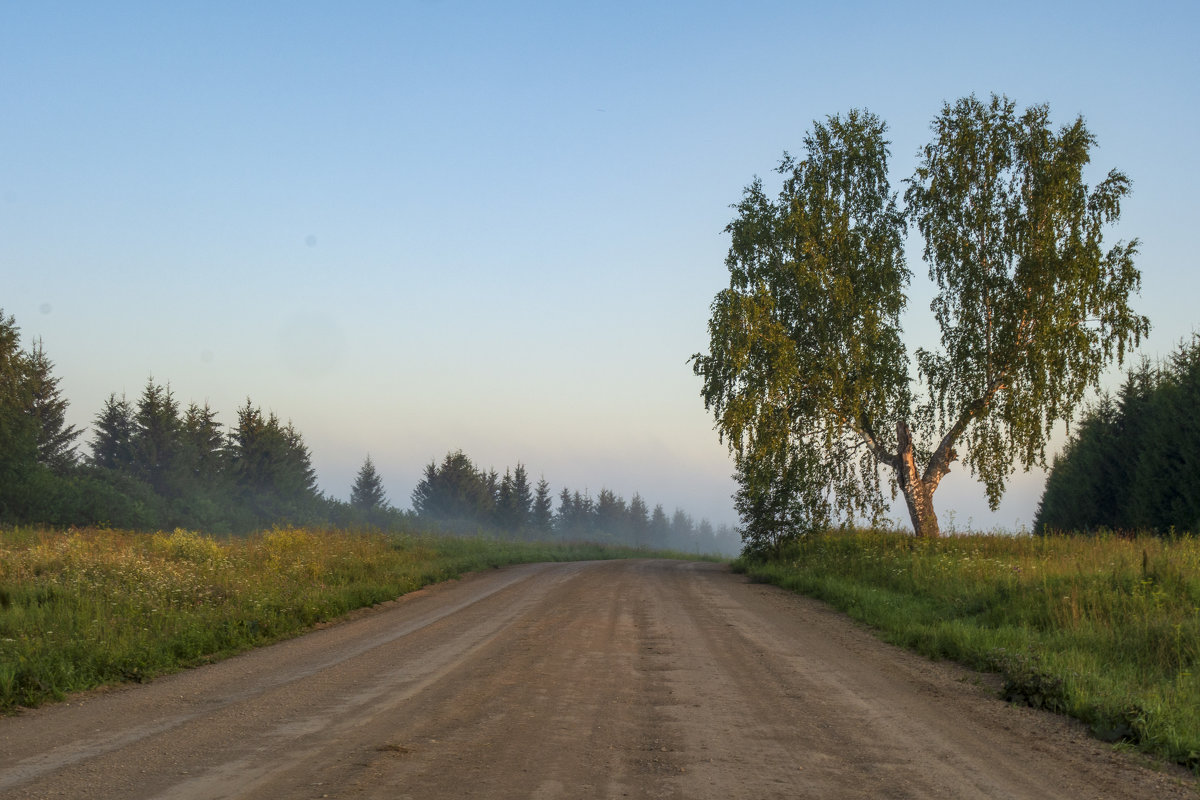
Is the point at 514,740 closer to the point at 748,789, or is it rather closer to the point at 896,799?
the point at 748,789

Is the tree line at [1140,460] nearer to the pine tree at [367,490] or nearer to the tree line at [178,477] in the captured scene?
the tree line at [178,477]

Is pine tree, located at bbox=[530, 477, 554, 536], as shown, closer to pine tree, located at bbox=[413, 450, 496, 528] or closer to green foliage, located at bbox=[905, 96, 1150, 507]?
pine tree, located at bbox=[413, 450, 496, 528]

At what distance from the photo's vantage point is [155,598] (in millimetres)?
12188

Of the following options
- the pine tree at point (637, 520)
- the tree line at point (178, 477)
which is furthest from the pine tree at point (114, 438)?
the pine tree at point (637, 520)

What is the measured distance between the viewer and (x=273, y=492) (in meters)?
67.4

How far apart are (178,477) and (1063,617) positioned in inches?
2401

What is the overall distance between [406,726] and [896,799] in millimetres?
3601

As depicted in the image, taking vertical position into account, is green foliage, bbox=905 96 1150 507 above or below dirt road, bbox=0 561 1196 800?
above

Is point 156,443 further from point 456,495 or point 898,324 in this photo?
point 898,324

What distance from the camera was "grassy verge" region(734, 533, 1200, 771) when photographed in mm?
7008

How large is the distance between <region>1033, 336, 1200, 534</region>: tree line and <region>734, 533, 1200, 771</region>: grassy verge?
8630 millimetres

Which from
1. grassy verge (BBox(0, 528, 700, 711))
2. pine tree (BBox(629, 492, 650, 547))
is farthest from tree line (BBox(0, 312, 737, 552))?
pine tree (BBox(629, 492, 650, 547))

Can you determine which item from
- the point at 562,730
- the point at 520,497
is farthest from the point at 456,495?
the point at 562,730

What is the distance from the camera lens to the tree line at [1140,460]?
29328 millimetres
